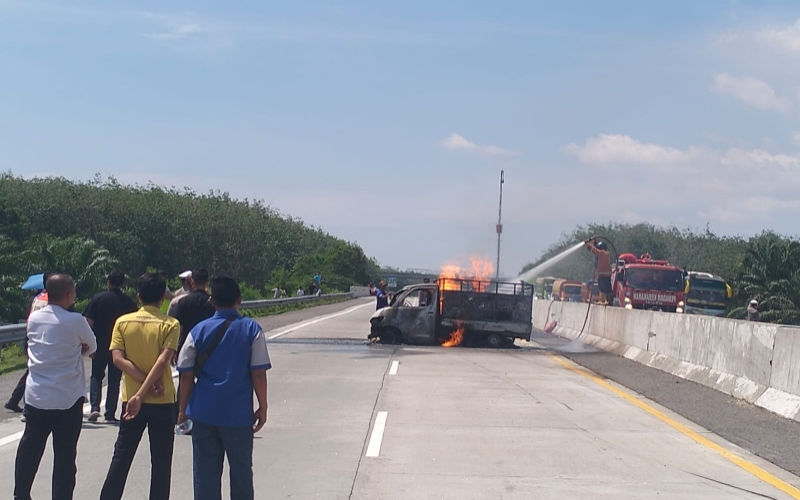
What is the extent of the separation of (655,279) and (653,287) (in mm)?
318

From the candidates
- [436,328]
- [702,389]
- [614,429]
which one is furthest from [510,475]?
[436,328]

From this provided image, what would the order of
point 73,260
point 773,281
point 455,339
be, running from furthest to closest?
point 773,281 < point 73,260 < point 455,339

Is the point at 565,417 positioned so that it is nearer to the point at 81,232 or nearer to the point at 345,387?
the point at 345,387

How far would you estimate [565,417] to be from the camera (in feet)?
39.5

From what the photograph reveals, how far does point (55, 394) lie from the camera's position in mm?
6434

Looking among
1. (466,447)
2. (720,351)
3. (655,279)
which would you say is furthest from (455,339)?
(466,447)

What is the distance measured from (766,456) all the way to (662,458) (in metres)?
1.32

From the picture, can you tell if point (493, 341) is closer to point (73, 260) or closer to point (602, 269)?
point (73, 260)

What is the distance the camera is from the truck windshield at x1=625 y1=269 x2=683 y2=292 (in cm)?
3284

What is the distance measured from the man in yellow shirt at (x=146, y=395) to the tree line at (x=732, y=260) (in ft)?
148

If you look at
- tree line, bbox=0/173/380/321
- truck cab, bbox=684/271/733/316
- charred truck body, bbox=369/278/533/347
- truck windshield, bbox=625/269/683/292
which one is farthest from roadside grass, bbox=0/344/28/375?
tree line, bbox=0/173/380/321

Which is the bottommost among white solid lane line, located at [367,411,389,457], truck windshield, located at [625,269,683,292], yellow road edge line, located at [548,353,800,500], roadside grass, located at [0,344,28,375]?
roadside grass, located at [0,344,28,375]

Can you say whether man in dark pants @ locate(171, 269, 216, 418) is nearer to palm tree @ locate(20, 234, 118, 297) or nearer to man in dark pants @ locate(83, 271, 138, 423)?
man in dark pants @ locate(83, 271, 138, 423)

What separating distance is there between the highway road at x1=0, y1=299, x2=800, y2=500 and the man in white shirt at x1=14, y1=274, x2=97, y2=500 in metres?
1.11
